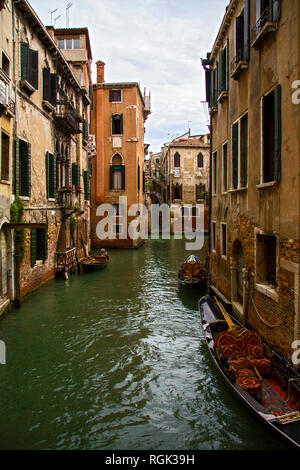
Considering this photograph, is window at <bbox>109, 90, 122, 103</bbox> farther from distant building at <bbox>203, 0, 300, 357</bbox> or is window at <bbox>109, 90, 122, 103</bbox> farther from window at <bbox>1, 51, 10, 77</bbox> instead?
window at <bbox>1, 51, 10, 77</bbox>

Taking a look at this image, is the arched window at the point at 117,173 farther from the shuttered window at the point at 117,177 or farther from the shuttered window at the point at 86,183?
the shuttered window at the point at 86,183

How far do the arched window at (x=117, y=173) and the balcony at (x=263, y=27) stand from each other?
62.2 ft

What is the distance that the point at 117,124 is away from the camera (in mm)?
26219

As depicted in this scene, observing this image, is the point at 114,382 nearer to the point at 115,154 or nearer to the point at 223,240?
the point at 223,240

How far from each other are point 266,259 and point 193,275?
6.49 meters

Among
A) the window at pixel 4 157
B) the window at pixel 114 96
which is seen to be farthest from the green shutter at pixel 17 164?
the window at pixel 114 96

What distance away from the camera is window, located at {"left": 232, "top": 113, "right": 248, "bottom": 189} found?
27.9 feet

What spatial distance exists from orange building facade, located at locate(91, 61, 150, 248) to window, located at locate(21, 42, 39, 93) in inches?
561

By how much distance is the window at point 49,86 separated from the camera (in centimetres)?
1293

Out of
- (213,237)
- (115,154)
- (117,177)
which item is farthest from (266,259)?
(115,154)

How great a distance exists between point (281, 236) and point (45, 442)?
458cm

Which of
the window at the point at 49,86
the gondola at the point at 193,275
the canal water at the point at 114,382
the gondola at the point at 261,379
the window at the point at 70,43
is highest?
the window at the point at 70,43

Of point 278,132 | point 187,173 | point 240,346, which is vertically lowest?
point 240,346

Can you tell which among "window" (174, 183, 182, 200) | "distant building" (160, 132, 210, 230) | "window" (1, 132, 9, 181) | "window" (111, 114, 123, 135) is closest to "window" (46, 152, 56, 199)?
"window" (1, 132, 9, 181)
